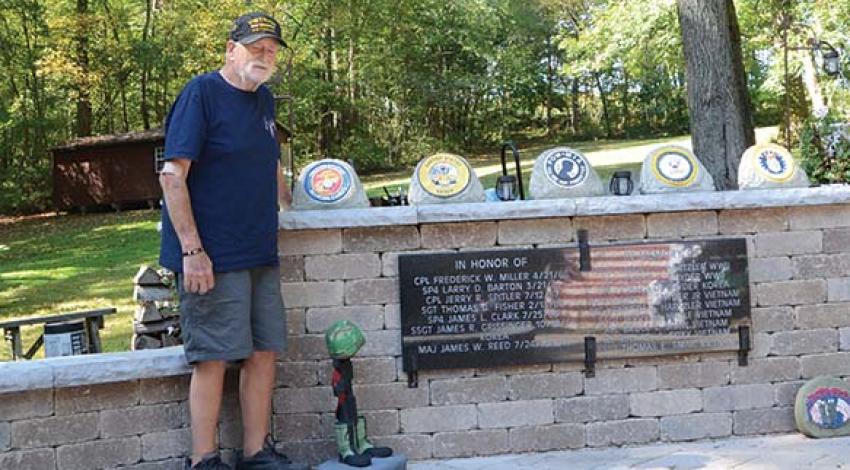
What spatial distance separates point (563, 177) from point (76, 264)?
9488 mm

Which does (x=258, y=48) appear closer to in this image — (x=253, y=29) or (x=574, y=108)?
(x=253, y=29)

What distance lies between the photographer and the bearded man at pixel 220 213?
3203 millimetres

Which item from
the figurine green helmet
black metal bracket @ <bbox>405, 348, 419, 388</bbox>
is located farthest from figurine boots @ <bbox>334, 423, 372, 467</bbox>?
black metal bracket @ <bbox>405, 348, 419, 388</bbox>

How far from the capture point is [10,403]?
3406mm

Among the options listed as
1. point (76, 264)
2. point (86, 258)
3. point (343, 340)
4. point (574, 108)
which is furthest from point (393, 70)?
point (343, 340)

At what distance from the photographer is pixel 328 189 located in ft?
12.8

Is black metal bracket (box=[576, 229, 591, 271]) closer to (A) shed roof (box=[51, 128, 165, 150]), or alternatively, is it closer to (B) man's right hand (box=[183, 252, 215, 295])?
(B) man's right hand (box=[183, 252, 215, 295])

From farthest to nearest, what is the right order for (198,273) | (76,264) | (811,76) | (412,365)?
1. (811,76)
2. (76,264)
3. (412,365)
4. (198,273)

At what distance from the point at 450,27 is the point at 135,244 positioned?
15006 millimetres

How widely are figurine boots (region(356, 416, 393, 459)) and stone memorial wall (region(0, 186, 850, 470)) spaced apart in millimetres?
208

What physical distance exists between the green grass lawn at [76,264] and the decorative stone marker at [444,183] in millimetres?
3244

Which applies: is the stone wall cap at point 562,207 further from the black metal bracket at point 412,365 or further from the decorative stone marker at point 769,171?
the black metal bracket at point 412,365

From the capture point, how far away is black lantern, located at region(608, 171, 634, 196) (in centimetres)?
405

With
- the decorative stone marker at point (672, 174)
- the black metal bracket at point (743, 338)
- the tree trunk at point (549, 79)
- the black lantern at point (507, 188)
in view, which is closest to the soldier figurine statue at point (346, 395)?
the black lantern at point (507, 188)
